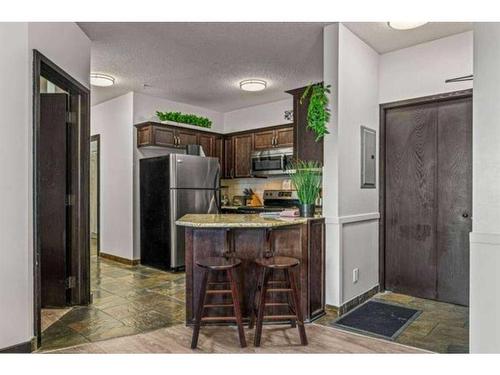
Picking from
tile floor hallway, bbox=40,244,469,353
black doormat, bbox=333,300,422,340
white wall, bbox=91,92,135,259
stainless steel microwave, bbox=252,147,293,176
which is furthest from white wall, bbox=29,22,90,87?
black doormat, bbox=333,300,422,340

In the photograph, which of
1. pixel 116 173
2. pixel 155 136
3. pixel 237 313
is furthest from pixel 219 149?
pixel 237 313

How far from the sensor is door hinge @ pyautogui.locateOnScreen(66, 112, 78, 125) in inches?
128

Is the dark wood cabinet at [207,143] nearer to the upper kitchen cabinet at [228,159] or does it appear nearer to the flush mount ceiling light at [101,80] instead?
the upper kitchen cabinet at [228,159]

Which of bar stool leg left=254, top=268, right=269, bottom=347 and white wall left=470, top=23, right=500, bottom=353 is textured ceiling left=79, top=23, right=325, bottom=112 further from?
bar stool leg left=254, top=268, right=269, bottom=347

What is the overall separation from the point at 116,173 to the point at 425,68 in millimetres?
4513

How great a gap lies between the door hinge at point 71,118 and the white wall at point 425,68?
3.13 meters

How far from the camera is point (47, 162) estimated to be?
10.4ft

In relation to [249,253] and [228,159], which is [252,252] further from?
[228,159]

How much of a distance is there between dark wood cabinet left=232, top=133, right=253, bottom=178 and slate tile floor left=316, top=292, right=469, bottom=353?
306 centimetres

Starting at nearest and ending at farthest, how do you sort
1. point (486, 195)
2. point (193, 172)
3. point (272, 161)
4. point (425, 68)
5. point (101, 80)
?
point (486, 195) → point (425, 68) → point (101, 80) → point (193, 172) → point (272, 161)

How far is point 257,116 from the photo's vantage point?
614 centimetres

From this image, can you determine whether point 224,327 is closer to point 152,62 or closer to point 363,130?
point 363,130

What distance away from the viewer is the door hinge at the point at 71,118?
3256 mm

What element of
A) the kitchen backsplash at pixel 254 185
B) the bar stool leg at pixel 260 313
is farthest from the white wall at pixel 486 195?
the kitchen backsplash at pixel 254 185
